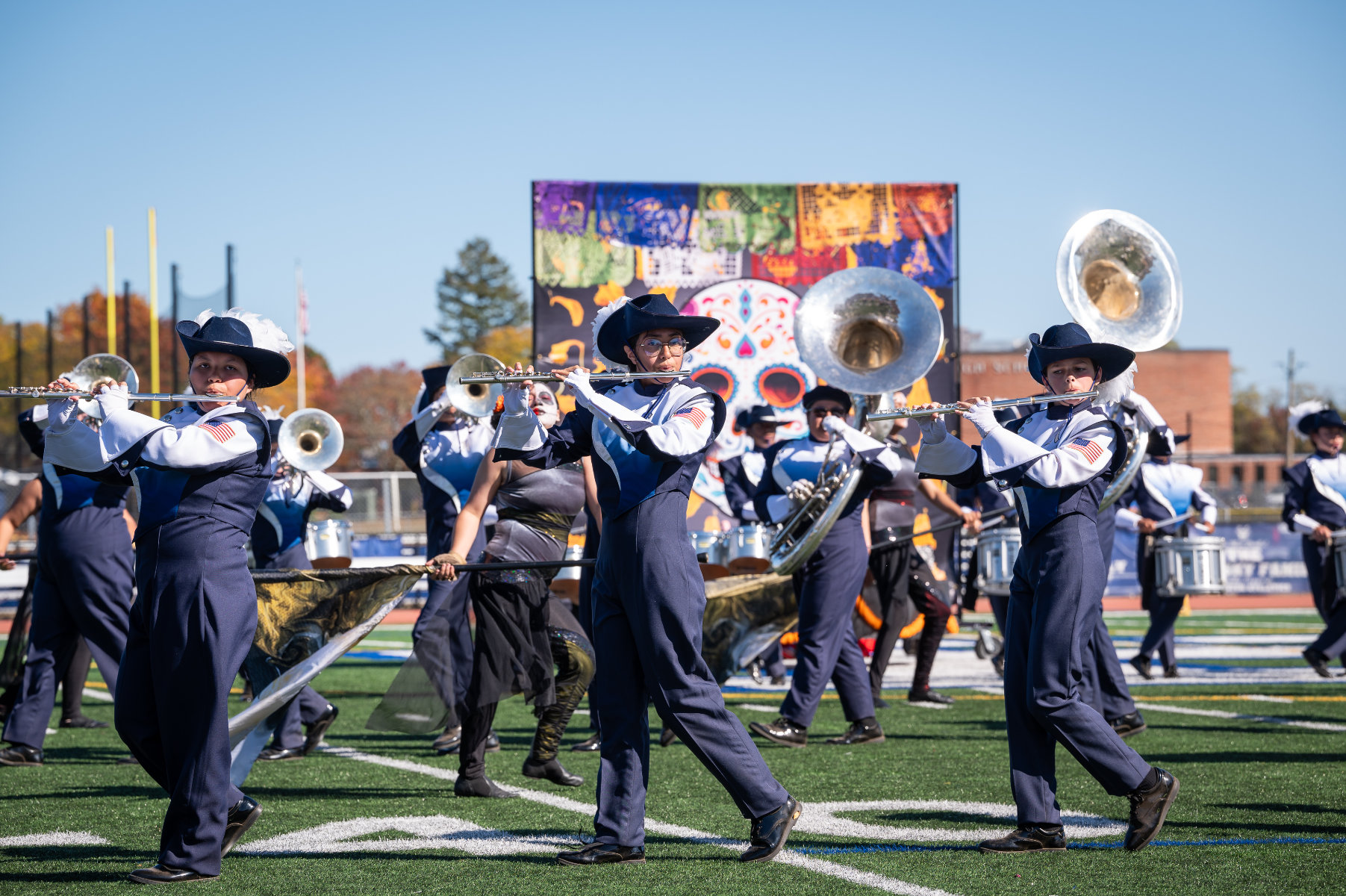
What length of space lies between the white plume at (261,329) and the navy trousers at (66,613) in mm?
3194

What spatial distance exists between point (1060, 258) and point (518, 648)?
308cm

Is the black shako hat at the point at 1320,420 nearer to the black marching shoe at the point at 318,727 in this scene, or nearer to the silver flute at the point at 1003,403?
the silver flute at the point at 1003,403

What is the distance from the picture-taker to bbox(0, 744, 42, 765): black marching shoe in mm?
7512

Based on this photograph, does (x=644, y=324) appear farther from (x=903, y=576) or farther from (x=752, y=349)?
(x=752, y=349)

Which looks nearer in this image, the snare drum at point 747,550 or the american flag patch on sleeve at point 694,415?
the american flag patch on sleeve at point 694,415

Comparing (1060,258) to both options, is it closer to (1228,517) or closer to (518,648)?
(518,648)

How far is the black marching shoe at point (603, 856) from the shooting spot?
4891mm

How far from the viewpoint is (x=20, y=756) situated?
297 inches

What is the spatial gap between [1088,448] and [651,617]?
1.66 m

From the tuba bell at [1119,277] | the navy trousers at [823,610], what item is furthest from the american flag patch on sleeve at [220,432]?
the navy trousers at [823,610]

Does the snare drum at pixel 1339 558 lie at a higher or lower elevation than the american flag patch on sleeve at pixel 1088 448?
lower

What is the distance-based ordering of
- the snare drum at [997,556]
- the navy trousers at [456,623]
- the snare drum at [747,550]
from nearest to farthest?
the navy trousers at [456,623] < the snare drum at [747,550] < the snare drum at [997,556]

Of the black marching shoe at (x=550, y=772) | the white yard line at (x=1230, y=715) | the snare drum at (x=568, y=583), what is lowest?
the white yard line at (x=1230, y=715)

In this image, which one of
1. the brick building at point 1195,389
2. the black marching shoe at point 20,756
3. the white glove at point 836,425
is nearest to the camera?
the black marching shoe at point 20,756
